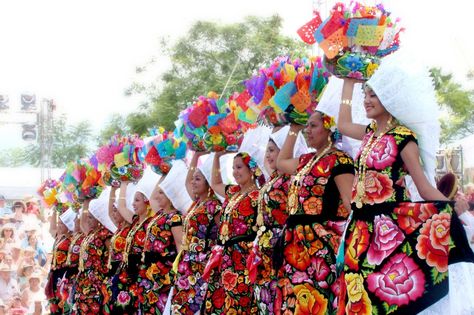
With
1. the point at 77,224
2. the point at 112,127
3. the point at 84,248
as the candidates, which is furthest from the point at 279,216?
the point at 112,127

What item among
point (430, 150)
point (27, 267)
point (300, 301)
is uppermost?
point (430, 150)

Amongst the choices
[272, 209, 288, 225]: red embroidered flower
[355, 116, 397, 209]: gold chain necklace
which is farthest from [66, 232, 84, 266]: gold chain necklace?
[355, 116, 397, 209]: gold chain necklace

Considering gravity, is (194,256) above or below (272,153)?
below

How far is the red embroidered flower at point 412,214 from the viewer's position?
13.6 ft

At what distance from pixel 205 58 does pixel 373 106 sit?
950 inches

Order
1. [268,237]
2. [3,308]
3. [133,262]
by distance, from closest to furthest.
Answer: [268,237]
[133,262]
[3,308]

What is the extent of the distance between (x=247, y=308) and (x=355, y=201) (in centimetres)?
211

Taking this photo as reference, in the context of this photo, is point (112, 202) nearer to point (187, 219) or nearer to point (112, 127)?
point (187, 219)

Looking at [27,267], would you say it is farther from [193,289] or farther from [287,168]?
[287,168]

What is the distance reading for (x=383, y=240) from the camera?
4.18 metres

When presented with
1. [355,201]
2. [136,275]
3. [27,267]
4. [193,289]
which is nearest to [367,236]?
[355,201]

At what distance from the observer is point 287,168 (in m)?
5.48

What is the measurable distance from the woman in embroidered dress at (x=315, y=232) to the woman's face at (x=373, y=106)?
700mm

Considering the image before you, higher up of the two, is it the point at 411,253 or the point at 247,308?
the point at 411,253
